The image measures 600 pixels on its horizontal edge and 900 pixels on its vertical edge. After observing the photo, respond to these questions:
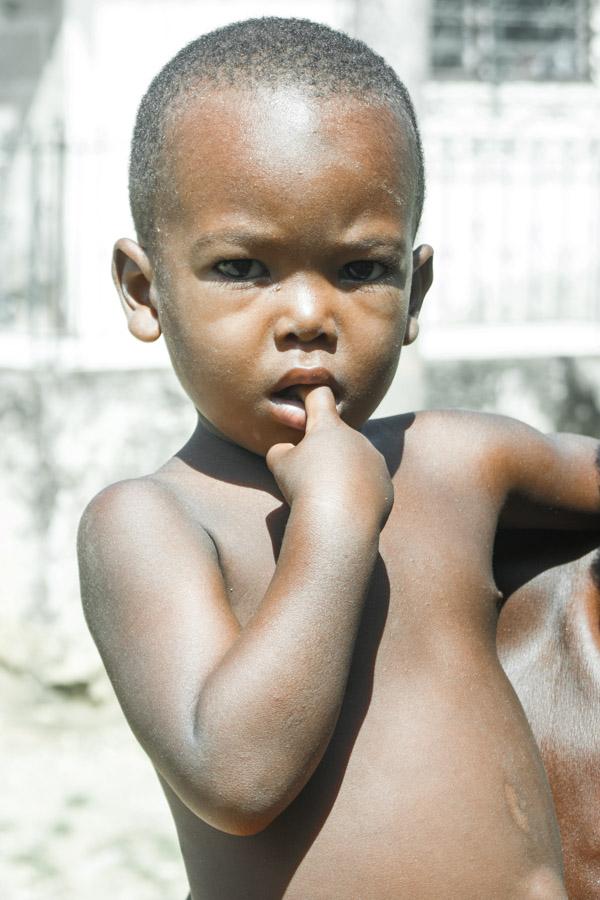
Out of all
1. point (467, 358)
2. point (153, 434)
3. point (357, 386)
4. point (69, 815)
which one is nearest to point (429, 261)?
point (357, 386)

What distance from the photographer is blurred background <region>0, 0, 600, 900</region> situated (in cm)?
519

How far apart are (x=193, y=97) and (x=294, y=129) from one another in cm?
18

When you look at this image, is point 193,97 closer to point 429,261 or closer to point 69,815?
point 429,261

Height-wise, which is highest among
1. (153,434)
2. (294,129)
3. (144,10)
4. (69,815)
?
(144,10)

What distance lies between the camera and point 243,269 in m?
1.74

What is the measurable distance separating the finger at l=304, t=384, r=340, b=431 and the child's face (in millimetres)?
16

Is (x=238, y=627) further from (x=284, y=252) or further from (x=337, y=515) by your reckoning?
(x=284, y=252)

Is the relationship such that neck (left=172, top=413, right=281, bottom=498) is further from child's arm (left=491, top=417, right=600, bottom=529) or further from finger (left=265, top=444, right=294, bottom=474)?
child's arm (left=491, top=417, right=600, bottom=529)

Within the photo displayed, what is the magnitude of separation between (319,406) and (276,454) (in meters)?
0.09

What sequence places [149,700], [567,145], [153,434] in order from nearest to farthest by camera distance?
[149,700]
[153,434]
[567,145]

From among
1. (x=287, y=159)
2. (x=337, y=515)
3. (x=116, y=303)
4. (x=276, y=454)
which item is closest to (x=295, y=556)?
(x=337, y=515)

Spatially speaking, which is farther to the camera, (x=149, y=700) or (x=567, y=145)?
(x=567, y=145)

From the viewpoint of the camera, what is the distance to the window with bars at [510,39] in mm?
9984

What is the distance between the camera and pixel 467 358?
291 inches
